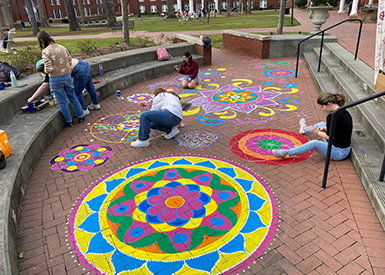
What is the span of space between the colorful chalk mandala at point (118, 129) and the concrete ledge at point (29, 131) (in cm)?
85

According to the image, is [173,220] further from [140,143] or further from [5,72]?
[5,72]

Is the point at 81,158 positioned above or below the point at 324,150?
below

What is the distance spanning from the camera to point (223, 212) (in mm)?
3846

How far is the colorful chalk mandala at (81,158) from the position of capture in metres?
5.04

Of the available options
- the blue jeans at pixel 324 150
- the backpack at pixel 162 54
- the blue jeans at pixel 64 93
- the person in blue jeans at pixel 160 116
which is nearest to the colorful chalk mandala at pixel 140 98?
the blue jeans at pixel 64 93

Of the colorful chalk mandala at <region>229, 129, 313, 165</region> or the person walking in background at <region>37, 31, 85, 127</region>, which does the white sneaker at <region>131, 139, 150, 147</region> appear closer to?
the colorful chalk mandala at <region>229, 129, 313, 165</region>

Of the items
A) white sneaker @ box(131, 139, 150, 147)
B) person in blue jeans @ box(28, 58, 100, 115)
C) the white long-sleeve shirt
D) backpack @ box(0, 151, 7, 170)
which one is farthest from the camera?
person in blue jeans @ box(28, 58, 100, 115)

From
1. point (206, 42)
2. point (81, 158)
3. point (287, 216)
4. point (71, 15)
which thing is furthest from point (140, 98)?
point (71, 15)

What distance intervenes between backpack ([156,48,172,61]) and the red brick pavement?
20.6 ft

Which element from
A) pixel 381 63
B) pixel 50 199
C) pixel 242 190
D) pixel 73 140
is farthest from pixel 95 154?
pixel 381 63

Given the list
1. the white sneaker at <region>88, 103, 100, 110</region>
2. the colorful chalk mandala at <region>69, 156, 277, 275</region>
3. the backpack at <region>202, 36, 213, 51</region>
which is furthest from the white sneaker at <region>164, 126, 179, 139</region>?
the backpack at <region>202, 36, 213, 51</region>

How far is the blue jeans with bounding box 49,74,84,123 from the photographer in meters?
6.05

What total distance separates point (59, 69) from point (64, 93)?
1.71 feet

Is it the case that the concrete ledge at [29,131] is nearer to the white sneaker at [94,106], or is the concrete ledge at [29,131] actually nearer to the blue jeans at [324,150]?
the white sneaker at [94,106]
